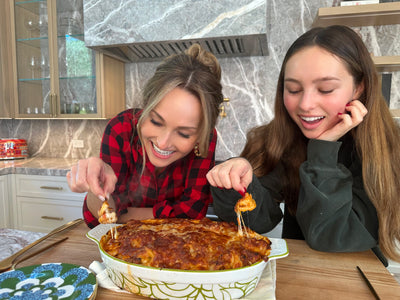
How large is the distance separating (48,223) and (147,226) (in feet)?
7.00

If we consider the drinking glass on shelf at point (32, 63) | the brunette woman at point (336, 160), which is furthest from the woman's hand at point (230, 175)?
the drinking glass on shelf at point (32, 63)

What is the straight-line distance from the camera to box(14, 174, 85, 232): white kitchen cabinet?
8.05ft

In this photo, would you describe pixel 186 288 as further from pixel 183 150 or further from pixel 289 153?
pixel 289 153

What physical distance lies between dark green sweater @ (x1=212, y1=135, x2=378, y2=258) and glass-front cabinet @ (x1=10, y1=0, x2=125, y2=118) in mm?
1911

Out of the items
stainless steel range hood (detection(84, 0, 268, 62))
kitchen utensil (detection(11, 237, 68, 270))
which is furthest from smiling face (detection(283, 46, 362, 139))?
stainless steel range hood (detection(84, 0, 268, 62))

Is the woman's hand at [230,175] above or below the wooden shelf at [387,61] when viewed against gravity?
below

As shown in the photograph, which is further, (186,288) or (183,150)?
(183,150)

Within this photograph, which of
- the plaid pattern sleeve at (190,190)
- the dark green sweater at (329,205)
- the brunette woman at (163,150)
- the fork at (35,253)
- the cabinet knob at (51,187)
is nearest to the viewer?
the fork at (35,253)

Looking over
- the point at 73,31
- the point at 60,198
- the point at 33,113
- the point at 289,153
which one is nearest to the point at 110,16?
the point at 73,31

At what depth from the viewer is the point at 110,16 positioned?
2.20m

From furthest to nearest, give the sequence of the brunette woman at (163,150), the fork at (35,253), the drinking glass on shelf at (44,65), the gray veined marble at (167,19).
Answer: the drinking glass on shelf at (44,65) → the gray veined marble at (167,19) → the brunette woman at (163,150) → the fork at (35,253)

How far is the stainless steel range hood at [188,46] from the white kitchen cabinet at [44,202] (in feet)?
3.84

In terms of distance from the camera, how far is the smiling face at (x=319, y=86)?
39.2 inches

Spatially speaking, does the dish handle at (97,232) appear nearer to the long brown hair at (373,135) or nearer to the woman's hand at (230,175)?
the woman's hand at (230,175)
